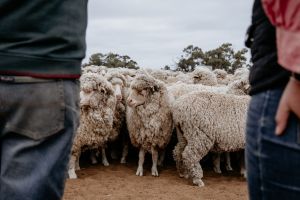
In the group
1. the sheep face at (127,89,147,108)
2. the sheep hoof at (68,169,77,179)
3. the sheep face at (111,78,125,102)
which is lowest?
the sheep hoof at (68,169,77,179)

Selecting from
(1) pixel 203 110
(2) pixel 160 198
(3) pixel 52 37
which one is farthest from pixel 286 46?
(1) pixel 203 110

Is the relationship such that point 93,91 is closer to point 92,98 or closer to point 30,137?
point 92,98

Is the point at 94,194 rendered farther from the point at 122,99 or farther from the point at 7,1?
the point at 7,1

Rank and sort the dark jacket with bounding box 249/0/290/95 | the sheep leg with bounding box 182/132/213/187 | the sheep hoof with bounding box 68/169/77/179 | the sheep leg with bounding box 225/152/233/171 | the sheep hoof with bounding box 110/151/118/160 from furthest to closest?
1. the sheep hoof with bounding box 110/151/118/160
2. the sheep leg with bounding box 225/152/233/171
3. the sheep hoof with bounding box 68/169/77/179
4. the sheep leg with bounding box 182/132/213/187
5. the dark jacket with bounding box 249/0/290/95

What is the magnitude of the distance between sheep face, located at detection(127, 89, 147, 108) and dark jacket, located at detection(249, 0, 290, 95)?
19.3 ft

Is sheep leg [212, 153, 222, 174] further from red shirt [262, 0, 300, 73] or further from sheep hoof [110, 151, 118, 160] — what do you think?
red shirt [262, 0, 300, 73]

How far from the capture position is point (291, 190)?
1.06m

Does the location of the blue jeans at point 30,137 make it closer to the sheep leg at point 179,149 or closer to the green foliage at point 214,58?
the sheep leg at point 179,149

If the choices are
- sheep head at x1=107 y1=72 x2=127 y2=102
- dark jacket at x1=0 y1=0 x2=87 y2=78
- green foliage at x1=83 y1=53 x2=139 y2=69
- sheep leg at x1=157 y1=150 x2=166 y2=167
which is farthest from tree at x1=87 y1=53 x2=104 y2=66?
dark jacket at x1=0 y1=0 x2=87 y2=78

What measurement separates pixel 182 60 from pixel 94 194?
3417 centimetres

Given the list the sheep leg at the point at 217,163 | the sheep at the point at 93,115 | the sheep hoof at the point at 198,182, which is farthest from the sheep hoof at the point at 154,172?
the sheep leg at the point at 217,163

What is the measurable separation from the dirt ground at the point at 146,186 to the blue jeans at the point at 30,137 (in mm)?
4870

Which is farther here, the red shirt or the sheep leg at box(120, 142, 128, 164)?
the sheep leg at box(120, 142, 128, 164)

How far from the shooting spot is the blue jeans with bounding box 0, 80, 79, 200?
4.37ft
